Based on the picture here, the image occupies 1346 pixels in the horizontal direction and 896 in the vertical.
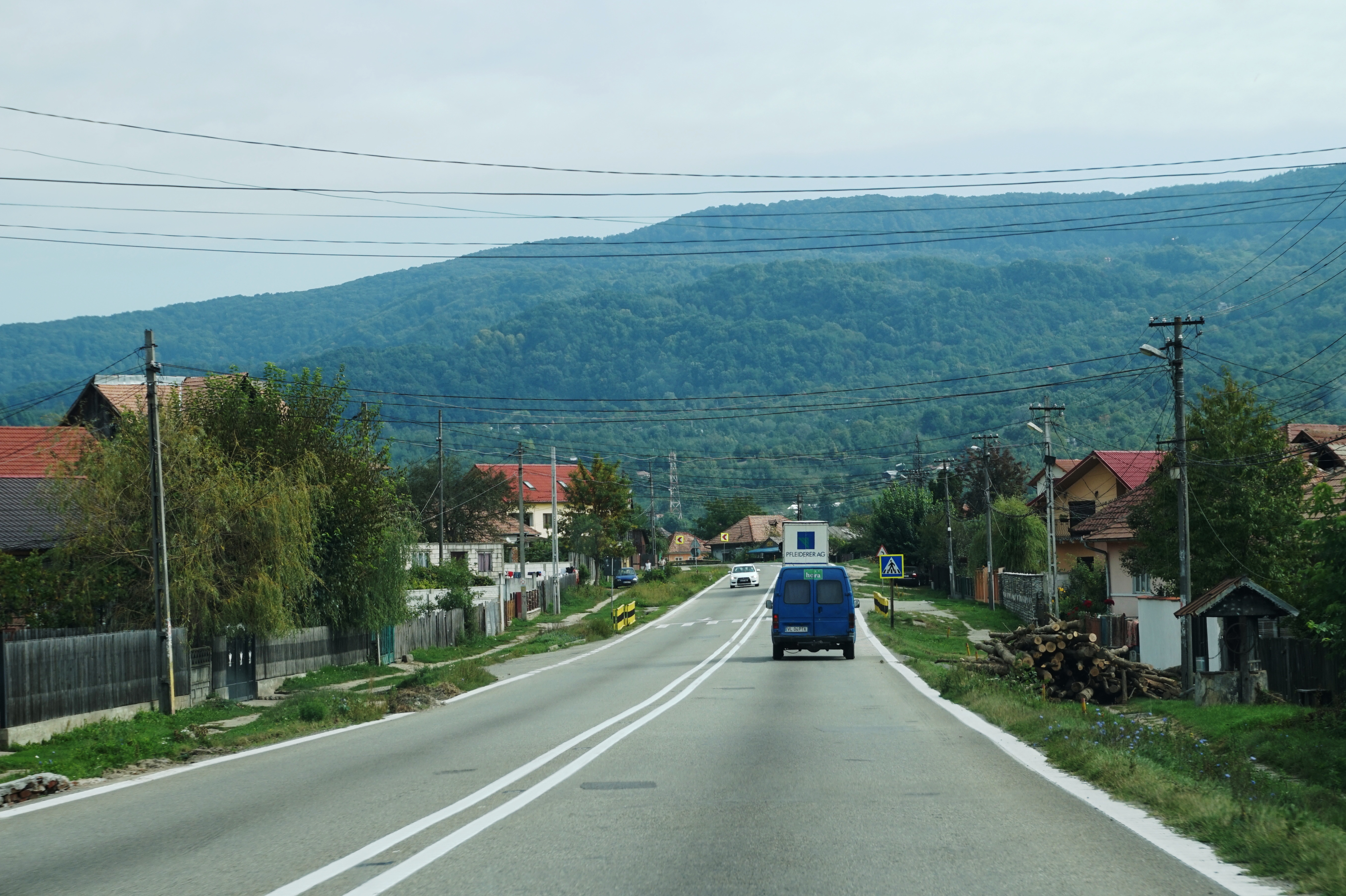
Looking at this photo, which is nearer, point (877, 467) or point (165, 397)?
point (165, 397)

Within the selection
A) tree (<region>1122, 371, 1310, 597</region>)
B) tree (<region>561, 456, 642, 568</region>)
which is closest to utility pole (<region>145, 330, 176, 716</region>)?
tree (<region>1122, 371, 1310, 597</region>)

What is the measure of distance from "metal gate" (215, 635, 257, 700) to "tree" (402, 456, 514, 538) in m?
57.4

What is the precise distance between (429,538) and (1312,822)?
79848 mm

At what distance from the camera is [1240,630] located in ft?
79.6

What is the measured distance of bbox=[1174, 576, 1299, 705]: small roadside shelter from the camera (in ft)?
77.3

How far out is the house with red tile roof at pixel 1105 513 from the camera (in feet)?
154

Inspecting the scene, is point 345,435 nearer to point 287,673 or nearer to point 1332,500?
point 287,673

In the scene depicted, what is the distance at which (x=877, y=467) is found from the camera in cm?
16112

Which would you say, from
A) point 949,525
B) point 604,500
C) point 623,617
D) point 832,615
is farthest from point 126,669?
point 604,500

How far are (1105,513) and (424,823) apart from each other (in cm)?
4535

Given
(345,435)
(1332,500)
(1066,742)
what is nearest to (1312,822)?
(1066,742)

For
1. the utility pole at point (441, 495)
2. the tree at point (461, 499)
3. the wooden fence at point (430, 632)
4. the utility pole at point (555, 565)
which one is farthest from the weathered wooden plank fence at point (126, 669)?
the tree at point (461, 499)

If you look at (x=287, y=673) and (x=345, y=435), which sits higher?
(x=345, y=435)

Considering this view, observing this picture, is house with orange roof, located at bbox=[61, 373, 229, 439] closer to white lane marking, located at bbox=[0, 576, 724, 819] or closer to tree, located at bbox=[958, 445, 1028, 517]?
white lane marking, located at bbox=[0, 576, 724, 819]
